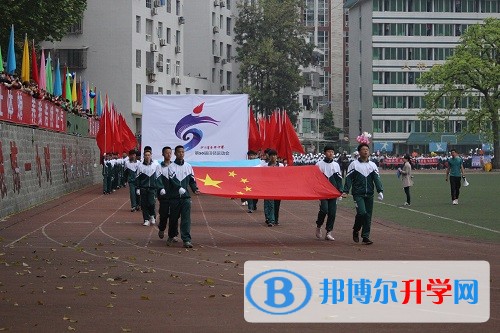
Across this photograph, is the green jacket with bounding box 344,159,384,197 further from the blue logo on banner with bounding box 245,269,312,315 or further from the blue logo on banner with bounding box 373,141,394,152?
the blue logo on banner with bounding box 373,141,394,152

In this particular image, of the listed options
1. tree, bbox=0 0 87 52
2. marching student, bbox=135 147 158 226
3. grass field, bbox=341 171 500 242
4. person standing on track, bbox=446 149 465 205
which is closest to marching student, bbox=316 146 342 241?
grass field, bbox=341 171 500 242

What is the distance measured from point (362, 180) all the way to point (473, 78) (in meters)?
75.4

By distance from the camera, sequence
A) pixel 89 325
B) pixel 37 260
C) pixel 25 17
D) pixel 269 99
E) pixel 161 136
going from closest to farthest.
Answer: pixel 89 325
pixel 37 260
pixel 161 136
pixel 25 17
pixel 269 99

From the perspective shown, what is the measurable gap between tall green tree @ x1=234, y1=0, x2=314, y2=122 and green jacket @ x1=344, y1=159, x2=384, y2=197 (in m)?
75.6

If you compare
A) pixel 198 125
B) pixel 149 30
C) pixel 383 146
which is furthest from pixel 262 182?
pixel 383 146

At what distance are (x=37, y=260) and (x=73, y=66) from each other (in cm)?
6530

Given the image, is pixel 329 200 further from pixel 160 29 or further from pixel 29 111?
pixel 160 29

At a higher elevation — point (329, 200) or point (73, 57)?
point (73, 57)

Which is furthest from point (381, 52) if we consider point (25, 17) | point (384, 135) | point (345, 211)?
point (345, 211)

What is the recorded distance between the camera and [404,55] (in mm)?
132875

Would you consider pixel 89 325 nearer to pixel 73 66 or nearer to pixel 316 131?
pixel 73 66

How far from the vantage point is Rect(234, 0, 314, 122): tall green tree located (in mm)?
99438

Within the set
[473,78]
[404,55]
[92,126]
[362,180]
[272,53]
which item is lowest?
[362,180]

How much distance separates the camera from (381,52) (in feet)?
434
